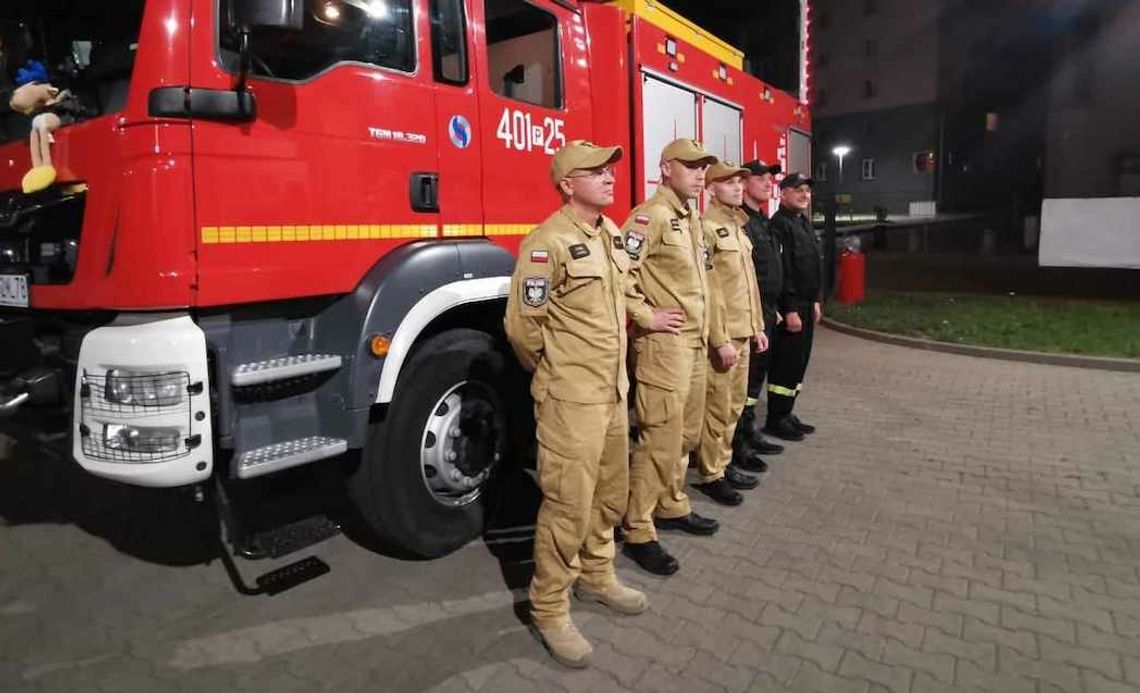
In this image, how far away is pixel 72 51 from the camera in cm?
333

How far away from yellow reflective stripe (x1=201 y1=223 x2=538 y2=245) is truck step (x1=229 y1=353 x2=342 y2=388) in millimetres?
453

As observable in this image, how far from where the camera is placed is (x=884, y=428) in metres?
5.99

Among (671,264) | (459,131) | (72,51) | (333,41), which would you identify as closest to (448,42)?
(459,131)

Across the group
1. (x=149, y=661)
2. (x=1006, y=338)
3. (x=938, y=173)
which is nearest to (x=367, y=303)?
(x=149, y=661)

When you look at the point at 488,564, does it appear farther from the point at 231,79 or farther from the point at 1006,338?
the point at 1006,338

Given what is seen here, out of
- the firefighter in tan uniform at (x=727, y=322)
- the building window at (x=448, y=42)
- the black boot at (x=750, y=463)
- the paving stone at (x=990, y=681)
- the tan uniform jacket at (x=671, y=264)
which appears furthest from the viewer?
the black boot at (x=750, y=463)

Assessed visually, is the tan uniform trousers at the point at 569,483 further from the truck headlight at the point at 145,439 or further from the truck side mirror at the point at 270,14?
the truck side mirror at the point at 270,14

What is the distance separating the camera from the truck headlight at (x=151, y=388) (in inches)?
108

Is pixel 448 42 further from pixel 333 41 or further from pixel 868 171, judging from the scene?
pixel 868 171

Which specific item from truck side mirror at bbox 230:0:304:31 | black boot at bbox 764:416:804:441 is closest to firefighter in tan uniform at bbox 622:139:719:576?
truck side mirror at bbox 230:0:304:31

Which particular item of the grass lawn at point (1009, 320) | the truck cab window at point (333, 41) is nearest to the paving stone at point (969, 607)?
the truck cab window at point (333, 41)

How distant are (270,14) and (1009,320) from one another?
10498mm

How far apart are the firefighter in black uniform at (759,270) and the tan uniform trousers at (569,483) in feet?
6.83

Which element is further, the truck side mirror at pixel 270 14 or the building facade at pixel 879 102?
the building facade at pixel 879 102
